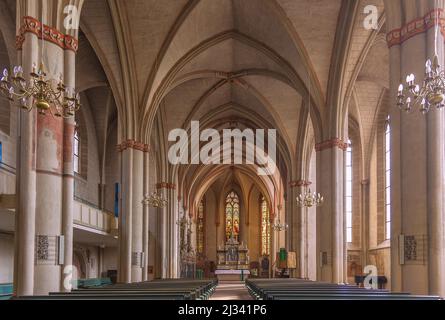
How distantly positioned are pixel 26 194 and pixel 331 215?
13.6 metres

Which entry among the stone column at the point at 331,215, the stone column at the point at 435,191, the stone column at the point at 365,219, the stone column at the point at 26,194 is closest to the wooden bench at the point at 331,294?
the stone column at the point at 435,191

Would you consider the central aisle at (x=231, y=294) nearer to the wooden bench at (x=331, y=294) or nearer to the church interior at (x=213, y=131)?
the church interior at (x=213, y=131)

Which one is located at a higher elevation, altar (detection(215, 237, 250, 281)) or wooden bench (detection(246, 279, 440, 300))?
wooden bench (detection(246, 279, 440, 300))

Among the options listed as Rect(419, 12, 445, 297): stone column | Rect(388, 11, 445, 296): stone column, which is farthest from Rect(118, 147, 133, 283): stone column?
Rect(419, 12, 445, 297): stone column

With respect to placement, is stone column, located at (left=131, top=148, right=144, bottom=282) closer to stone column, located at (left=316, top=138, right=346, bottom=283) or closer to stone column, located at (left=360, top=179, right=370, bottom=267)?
stone column, located at (left=316, top=138, right=346, bottom=283)

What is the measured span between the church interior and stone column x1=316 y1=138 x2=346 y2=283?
0.23 feet

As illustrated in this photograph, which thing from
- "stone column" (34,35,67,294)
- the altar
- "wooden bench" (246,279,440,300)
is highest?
"stone column" (34,35,67,294)

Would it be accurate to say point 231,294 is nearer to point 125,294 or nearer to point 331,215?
point 331,215

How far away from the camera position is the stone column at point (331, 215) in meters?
22.2

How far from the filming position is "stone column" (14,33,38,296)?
12164mm

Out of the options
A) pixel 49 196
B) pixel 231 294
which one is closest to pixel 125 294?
pixel 49 196

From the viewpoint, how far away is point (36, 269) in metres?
12.7

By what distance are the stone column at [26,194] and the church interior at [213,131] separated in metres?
0.03
